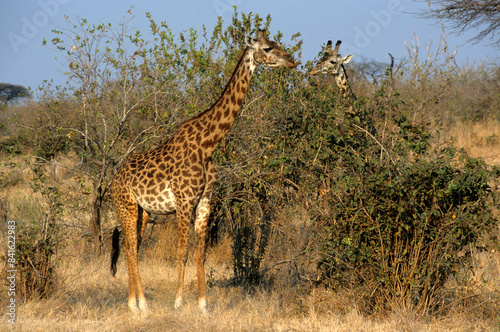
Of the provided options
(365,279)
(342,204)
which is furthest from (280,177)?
(365,279)

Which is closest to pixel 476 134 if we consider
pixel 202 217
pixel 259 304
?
pixel 259 304

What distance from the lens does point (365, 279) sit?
5301 mm

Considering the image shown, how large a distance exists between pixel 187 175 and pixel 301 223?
5.08 ft

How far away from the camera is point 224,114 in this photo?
19.9ft

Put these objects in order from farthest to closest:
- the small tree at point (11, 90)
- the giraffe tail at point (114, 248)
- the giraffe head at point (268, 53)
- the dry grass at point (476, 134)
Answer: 1. the small tree at point (11, 90)
2. the dry grass at point (476, 134)
3. the giraffe tail at point (114, 248)
4. the giraffe head at point (268, 53)

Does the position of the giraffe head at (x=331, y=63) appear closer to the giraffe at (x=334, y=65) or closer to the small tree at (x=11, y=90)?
the giraffe at (x=334, y=65)

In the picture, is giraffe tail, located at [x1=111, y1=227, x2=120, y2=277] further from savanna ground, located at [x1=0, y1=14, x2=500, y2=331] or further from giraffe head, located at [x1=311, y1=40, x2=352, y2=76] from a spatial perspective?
giraffe head, located at [x1=311, y1=40, x2=352, y2=76]

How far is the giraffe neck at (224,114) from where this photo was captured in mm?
6016

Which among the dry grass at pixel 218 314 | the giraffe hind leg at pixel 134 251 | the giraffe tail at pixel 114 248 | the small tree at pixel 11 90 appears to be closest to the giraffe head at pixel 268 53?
the giraffe hind leg at pixel 134 251

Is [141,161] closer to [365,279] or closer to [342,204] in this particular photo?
[342,204]

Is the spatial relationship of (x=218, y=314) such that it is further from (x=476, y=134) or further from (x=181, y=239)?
(x=476, y=134)

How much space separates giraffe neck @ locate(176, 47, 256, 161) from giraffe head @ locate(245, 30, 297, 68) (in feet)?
0.27

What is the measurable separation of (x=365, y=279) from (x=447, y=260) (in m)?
0.81

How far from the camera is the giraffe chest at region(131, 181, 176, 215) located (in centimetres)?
607
